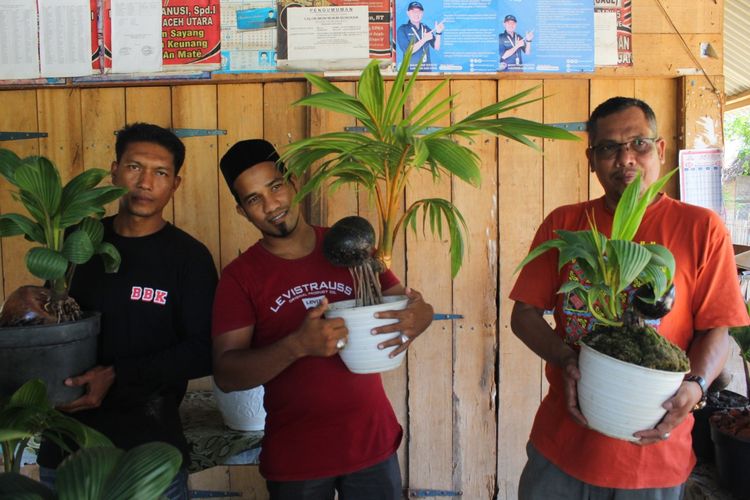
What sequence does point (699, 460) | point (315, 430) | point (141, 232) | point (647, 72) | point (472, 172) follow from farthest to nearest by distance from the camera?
point (647, 72) → point (699, 460) → point (141, 232) → point (315, 430) → point (472, 172)

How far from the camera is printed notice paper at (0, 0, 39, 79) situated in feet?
7.97

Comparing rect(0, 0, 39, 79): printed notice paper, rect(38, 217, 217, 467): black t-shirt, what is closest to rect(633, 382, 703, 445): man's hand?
rect(38, 217, 217, 467): black t-shirt

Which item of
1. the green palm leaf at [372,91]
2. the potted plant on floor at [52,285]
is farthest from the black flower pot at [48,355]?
the green palm leaf at [372,91]

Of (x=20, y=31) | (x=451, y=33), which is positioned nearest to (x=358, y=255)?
(x=451, y=33)

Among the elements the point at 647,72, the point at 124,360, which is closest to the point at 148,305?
the point at 124,360

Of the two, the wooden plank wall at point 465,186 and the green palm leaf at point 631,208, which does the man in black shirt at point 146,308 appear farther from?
the green palm leaf at point 631,208

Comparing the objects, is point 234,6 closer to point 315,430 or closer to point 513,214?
point 513,214

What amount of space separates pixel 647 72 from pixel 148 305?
86.7 inches

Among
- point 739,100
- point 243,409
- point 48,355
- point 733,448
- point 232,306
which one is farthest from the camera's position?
point 739,100

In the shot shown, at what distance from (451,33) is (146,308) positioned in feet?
5.49

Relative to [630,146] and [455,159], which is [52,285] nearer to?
[455,159]

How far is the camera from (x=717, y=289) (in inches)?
49.9

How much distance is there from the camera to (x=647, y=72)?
2.37m

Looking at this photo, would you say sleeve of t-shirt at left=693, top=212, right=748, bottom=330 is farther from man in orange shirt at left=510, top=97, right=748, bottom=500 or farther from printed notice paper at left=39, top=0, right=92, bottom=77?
printed notice paper at left=39, top=0, right=92, bottom=77
